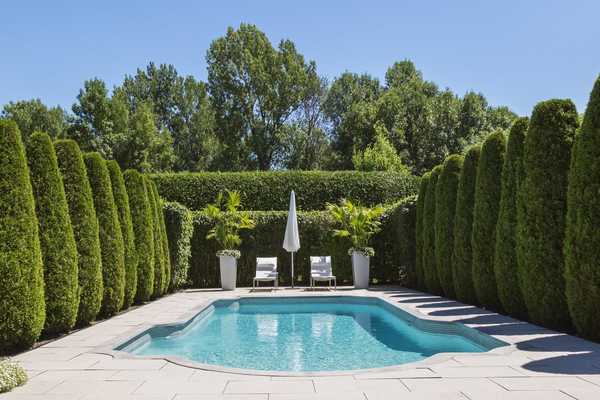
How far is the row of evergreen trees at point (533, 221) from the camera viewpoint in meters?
6.36

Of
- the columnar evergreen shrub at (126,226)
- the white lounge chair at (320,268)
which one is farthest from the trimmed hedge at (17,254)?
the white lounge chair at (320,268)

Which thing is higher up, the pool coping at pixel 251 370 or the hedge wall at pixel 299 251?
the hedge wall at pixel 299 251

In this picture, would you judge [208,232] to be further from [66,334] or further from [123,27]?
[66,334]

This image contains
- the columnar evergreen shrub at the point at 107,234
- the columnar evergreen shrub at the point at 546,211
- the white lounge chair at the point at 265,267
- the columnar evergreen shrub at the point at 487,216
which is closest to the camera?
the columnar evergreen shrub at the point at 546,211

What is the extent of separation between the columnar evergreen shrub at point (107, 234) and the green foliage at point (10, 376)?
462cm

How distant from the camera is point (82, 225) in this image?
807cm

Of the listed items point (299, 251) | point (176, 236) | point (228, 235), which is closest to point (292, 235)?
point (299, 251)

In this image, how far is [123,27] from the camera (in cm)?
1524

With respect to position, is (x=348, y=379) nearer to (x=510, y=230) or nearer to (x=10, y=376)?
(x=10, y=376)

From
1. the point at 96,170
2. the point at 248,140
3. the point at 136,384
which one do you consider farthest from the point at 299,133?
the point at 136,384

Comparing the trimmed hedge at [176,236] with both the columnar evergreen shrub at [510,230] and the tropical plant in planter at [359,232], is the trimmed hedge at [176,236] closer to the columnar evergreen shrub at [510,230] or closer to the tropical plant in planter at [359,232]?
the tropical plant in planter at [359,232]

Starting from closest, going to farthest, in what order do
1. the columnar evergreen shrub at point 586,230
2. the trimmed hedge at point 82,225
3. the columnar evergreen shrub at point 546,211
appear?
the columnar evergreen shrub at point 586,230, the columnar evergreen shrub at point 546,211, the trimmed hedge at point 82,225

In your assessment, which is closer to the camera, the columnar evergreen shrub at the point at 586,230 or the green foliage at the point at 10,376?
the green foliage at the point at 10,376

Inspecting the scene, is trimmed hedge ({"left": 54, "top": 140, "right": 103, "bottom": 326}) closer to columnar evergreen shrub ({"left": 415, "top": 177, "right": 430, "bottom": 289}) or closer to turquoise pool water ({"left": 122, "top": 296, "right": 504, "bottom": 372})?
turquoise pool water ({"left": 122, "top": 296, "right": 504, "bottom": 372})
